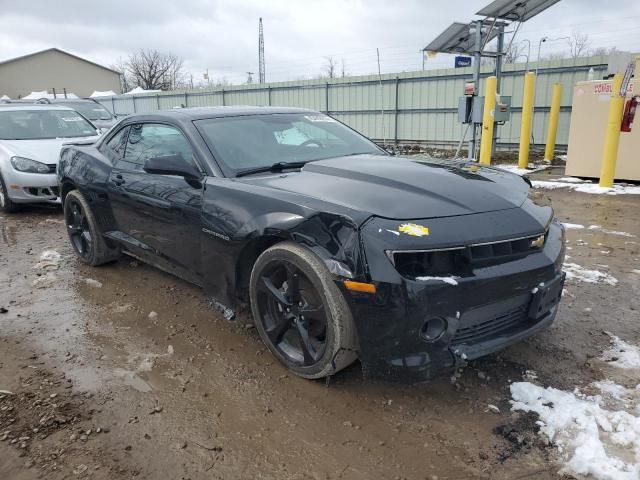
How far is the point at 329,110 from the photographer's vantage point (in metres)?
17.6

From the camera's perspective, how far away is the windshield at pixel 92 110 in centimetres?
1303

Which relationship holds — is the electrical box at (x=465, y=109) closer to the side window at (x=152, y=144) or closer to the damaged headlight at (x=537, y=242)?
the side window at (x=152, y=144)

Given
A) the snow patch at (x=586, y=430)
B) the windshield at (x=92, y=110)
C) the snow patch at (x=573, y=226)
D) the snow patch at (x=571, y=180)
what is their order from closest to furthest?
the snow patch at (x=586, y=430) → the snow patch at (x=573, y=226) → the snow patch at (x=571, y=180) → the windshield at (x=92, y=110)

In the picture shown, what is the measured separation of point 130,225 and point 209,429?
7.14 feet

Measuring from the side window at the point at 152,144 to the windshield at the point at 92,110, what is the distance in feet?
32.3

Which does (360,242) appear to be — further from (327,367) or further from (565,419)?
(565,419)

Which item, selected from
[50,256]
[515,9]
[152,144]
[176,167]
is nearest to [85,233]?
[50,256]

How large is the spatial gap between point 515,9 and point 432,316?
31.0 feet

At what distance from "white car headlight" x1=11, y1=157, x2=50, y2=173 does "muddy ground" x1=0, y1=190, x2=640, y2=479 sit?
3483 millimetres

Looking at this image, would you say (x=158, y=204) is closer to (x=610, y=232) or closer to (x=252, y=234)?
(x=252, y=234)

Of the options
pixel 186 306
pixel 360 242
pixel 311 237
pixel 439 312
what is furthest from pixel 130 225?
pixel 439 312

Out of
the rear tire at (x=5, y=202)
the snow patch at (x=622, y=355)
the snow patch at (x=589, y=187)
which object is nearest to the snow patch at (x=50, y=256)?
the rear tire at (x=5, y=202)

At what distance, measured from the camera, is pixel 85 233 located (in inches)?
190

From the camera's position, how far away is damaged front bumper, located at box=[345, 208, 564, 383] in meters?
2.25
